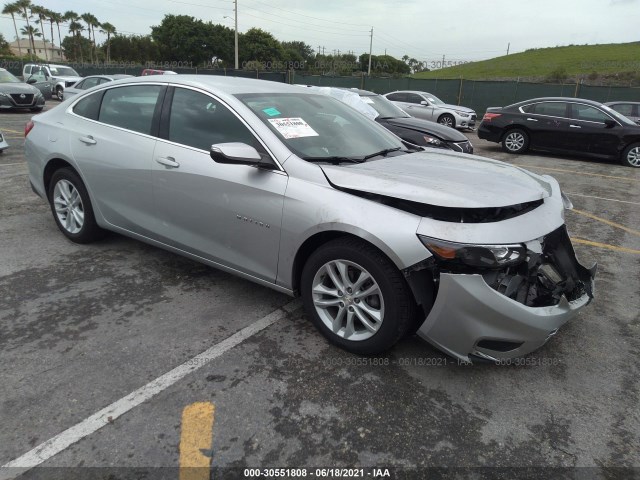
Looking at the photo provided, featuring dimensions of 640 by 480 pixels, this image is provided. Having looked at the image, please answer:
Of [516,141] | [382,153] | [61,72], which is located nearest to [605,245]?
[382,153]

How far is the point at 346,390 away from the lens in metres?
2.60

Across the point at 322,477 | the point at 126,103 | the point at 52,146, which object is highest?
the point at 126,103

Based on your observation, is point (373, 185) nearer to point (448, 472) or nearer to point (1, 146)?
point (448, 472)

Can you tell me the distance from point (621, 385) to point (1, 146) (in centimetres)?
969

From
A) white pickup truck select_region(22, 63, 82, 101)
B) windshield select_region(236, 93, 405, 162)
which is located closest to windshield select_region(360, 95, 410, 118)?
windshield select_region(236, 93, 405, 162)

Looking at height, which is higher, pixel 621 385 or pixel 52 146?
pixel 52 146

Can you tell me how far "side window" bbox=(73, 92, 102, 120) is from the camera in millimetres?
4156

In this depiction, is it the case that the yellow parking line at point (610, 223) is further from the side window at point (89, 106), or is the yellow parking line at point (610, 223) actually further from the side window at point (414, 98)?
the side window at point (414, 98)

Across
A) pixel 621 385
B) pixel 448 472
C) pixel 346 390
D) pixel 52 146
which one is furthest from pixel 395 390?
pixel 52 146

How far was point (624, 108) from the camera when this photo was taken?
14.2 metres

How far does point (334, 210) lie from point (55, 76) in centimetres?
2413

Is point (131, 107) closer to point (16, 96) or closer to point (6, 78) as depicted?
point (16, 96)

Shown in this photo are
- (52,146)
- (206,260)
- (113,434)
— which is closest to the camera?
(113,434)

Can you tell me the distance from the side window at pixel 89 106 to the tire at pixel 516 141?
11.2m
